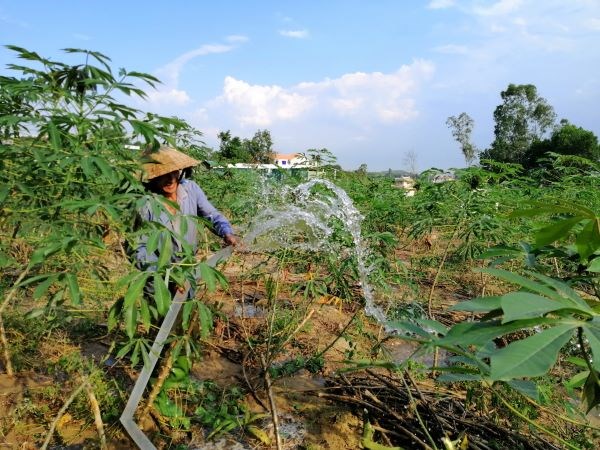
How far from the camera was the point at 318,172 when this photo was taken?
4090mm

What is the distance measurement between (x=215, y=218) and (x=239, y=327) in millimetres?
1017

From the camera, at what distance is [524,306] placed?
57cm

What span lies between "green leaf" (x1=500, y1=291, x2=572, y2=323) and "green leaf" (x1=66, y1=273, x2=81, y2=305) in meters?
1.27

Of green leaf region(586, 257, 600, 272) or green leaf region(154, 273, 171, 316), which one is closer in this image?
green leaf region(586, 257, 600, 272)

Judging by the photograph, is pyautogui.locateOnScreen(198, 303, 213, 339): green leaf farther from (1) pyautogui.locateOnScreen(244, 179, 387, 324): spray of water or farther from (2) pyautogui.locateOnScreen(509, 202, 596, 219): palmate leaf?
(2) pyautogui.locateOnScreen(509, 202, 596, 219): palmate leaf

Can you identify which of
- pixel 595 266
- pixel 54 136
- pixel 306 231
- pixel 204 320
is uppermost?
pixel 54 136

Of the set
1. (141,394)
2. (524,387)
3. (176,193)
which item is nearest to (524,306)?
(524,387)

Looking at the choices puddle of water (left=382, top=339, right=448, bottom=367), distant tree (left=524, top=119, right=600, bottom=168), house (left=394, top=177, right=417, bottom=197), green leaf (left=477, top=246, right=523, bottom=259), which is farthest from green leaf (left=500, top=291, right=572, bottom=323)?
distant tree (left=524, top=119, right=600, bottom=168)

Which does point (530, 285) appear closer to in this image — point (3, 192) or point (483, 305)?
point (483, 305)

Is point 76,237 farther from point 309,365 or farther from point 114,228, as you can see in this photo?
point 309,365

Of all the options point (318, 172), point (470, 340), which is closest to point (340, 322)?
point (318, 172)

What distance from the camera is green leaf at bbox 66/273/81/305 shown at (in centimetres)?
146

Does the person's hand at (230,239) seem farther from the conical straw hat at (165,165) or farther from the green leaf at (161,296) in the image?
the green leaf at (161,296)

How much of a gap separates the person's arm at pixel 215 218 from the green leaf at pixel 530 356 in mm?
2104
